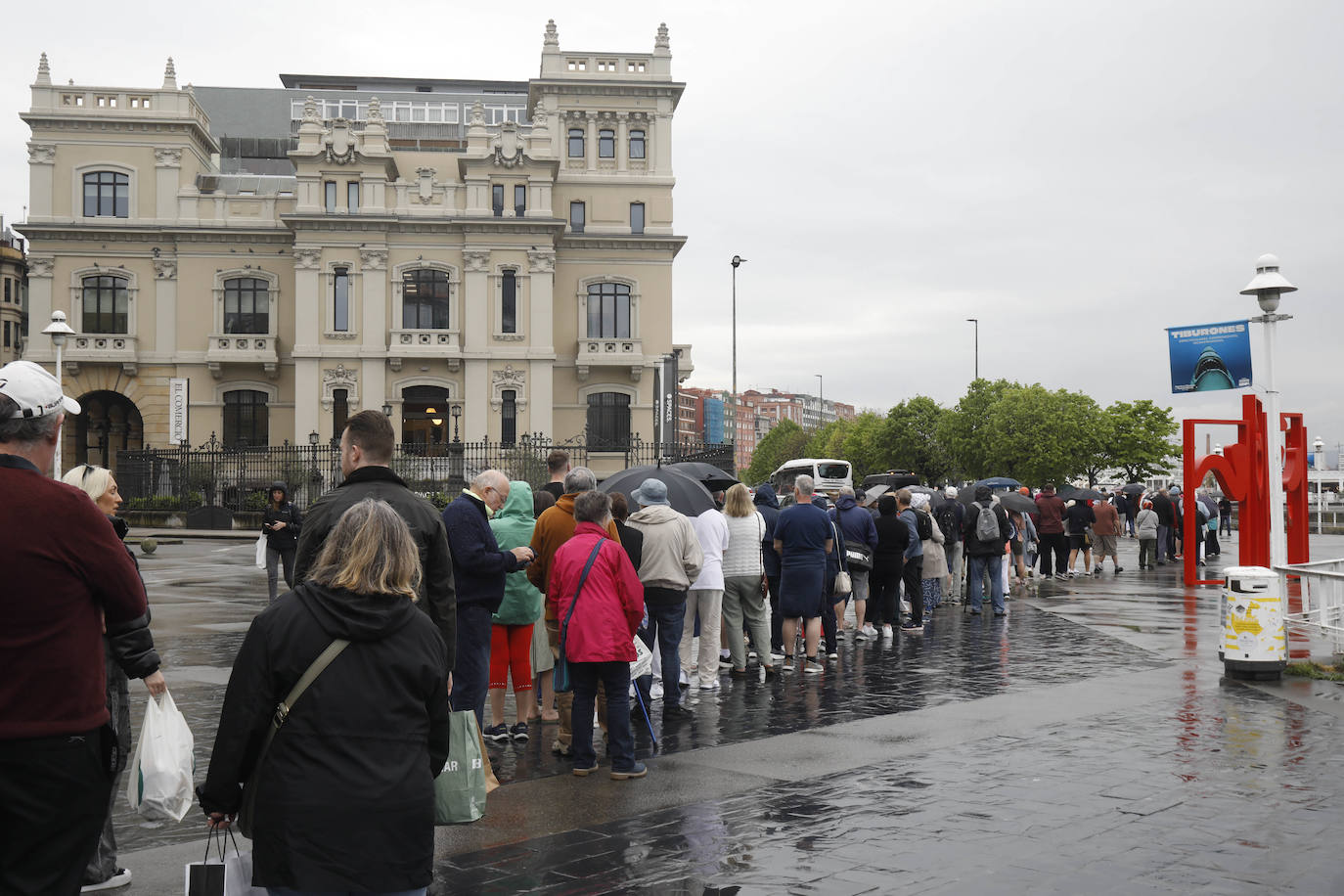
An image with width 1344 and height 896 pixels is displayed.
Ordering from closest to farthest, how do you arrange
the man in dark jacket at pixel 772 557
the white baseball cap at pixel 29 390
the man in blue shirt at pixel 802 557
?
the white baseball cap at pixel 29 390, the man in blue shirt at pixel 802 557, the man in dark jacket at pixel 772 557

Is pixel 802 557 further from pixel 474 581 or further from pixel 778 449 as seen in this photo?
pixel 778 449

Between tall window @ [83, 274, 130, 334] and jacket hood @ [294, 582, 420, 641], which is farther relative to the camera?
tall window @ [83, 274, 130, 334]

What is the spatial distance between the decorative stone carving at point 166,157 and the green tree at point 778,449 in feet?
305

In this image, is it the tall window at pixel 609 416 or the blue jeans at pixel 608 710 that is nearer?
the blue jeans at pixel 608 710

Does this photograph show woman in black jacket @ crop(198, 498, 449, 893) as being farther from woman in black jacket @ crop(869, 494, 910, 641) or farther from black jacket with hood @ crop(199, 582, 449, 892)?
woman in black jacket @ crop(869, 494, 910, 641)

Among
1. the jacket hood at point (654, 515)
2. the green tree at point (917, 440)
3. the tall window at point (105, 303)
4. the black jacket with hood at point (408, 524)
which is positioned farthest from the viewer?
the green tree at point (917, 440)

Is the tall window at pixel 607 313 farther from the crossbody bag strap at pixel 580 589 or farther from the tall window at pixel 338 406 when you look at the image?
the crossbody bag strap at pixel 580 589

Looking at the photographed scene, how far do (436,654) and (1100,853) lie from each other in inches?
160

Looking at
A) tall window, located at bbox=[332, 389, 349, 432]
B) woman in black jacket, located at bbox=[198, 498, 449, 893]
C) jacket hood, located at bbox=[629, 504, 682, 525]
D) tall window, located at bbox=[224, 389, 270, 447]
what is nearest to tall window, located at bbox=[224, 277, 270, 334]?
tall window, located at bbox=[224, 389, 270, 447]

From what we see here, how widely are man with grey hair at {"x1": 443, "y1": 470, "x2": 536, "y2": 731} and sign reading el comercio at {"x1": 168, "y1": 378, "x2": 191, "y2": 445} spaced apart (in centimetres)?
4023

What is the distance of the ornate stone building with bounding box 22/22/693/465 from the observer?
47531mm

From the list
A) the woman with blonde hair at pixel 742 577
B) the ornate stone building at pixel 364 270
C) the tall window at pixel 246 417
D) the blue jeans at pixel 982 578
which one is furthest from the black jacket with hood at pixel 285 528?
the tall window at pixel 246 417

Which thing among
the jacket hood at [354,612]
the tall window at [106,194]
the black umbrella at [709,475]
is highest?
the tall window at [106,194]

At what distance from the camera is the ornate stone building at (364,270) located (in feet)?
156
